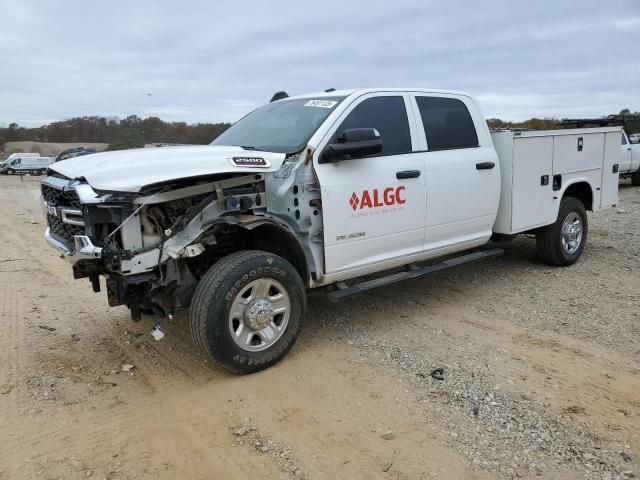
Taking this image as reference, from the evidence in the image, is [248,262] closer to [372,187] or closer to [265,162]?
[265,162]

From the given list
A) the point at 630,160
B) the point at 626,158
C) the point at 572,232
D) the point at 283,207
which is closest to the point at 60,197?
the point at 283,207

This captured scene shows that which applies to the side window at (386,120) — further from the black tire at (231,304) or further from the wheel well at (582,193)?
the wheel well at (582,193)

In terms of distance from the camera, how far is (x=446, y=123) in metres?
5.35

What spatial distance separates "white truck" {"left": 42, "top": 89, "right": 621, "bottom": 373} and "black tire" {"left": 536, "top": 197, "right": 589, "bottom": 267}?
0.90 m

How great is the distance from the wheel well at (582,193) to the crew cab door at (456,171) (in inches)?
71.1

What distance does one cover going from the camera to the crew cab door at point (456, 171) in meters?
5.10

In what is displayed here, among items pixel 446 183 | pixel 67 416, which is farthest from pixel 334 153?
pixel 67 416

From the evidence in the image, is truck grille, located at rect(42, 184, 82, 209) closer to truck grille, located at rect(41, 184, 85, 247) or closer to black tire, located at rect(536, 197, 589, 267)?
truck grille, located at rect(41, 184, 85, 247)

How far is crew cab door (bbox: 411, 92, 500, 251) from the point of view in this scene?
510 cm

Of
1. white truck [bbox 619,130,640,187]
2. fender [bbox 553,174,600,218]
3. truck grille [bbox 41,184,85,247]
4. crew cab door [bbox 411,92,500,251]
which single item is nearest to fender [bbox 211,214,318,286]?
truck grille [bbox 41,184,85,247]

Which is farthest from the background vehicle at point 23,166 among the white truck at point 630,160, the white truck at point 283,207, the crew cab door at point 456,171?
the crew cab door at point 456,171

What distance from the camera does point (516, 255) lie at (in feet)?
24.8

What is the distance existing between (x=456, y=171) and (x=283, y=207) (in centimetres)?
195

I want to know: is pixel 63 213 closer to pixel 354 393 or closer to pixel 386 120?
pixel 354 393
